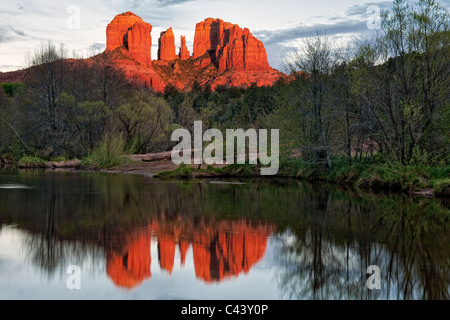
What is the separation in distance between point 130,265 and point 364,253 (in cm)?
427

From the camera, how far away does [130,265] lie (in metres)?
7.52

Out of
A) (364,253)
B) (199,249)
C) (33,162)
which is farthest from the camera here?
(33,162)

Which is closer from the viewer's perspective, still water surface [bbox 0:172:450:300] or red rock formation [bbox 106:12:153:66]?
still water surface [bbox 0:172:450:300]

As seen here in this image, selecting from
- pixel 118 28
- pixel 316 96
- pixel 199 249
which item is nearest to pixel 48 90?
pixel 316 96

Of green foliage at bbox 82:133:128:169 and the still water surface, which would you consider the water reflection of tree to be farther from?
green foliage at bbox 82:133:128:169

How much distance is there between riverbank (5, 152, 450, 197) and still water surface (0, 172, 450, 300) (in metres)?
3.64

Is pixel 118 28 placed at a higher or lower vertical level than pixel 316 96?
higher

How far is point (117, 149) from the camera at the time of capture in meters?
35.7

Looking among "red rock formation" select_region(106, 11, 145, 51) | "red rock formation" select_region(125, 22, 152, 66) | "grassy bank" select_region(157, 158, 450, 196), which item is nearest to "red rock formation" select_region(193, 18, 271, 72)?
"red rock formation" select_region(125, 22, 152, 66)

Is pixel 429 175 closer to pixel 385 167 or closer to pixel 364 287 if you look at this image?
pixel 385 167

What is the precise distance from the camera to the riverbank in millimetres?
19672

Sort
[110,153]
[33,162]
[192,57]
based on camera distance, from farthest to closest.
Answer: [192,57]
[33,162]
[110,153]

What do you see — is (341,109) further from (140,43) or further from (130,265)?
(140,43)

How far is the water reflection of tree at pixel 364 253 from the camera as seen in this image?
21.2 feet
